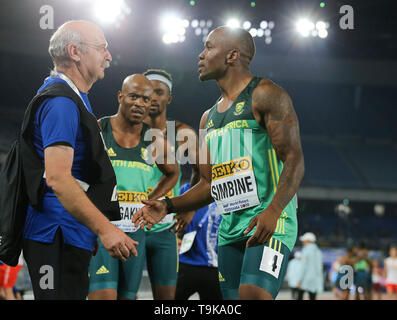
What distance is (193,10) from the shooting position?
14.0m

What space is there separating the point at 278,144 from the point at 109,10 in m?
11.8

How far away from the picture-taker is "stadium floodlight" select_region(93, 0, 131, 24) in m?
13.4

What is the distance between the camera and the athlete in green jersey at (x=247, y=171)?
111 inches

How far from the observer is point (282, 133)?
2.92 metres

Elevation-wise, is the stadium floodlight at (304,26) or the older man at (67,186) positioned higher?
the stadium floodlight at (304,26)

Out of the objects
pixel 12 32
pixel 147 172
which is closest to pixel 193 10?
pixel 12 32

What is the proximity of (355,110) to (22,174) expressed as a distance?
73.4 feet

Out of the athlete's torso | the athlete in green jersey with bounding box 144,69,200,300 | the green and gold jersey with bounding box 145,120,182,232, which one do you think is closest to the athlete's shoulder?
the athlete in green jersey with bounding box 144,69,200,300

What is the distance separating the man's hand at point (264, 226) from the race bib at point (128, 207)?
66.8 inches

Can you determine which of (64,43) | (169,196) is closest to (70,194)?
(64,43)

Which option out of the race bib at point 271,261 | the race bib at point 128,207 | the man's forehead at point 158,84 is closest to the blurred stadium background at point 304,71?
the man's forehead at point 158,84

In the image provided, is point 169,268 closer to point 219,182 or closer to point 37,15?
point 219,182

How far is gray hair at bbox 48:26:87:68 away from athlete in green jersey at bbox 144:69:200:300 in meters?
2.23

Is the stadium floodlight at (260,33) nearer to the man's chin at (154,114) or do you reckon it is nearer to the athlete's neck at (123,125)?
the man's chin at (154,114)
